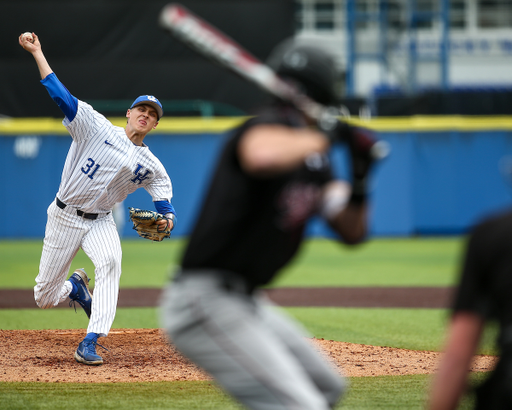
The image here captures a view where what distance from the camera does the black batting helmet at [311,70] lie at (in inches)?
113

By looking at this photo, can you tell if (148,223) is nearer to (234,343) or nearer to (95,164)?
(95,164)

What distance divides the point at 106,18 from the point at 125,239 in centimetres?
741

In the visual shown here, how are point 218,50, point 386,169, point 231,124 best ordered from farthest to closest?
point 386,169 → point 231,124 → point 218,50

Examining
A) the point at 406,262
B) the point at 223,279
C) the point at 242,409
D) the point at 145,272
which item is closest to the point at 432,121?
the point at 406,262

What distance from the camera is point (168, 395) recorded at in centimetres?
489

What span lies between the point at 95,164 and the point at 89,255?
76cm

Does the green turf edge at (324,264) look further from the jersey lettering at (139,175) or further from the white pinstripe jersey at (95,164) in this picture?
the white pinstripe jersey at (95,164)

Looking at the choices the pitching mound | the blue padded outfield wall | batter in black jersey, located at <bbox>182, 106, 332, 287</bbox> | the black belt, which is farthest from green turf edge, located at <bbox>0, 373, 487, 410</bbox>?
the blue padded outfield wall

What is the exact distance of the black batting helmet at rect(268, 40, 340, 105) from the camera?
2.86 m

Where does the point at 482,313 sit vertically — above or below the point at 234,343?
above

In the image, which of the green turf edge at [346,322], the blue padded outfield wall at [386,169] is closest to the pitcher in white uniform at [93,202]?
the green turf edge at [346,322]

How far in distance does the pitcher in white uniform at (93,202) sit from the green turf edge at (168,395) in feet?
2.66

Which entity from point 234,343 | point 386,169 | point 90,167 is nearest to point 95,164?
point 90,167

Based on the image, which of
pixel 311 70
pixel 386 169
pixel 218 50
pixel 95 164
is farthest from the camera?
pixel 386 169
